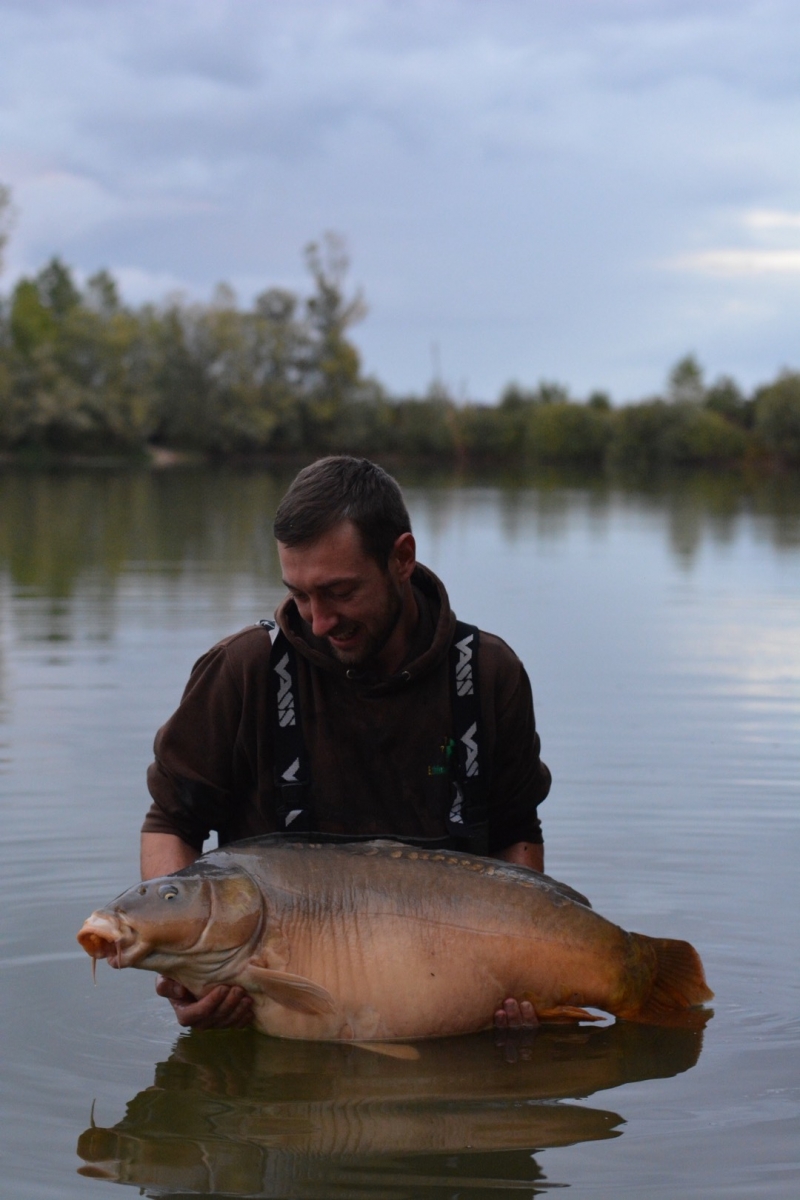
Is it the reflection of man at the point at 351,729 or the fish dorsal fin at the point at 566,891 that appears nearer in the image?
the fish dorsal fin at the point at 566,891

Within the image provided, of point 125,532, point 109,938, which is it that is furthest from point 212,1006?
point 125,532

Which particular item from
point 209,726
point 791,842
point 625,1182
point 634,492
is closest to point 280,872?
point 209,726

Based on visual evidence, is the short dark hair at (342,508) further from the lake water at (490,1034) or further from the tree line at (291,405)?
the tree line at (291,405)

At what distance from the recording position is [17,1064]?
4.94 metres

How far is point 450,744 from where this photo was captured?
495 cm

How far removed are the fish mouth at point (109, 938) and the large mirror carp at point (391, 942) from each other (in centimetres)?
17

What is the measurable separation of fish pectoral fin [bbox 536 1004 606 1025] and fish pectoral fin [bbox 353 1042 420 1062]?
1.28ft

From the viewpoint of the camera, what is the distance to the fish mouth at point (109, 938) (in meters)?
4.10

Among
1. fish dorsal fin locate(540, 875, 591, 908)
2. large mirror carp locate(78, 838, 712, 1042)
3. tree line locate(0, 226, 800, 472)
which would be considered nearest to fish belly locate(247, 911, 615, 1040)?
large mirror carp locate(78, 838, 712, 1042)

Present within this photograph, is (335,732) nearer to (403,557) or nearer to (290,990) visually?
(403,557)

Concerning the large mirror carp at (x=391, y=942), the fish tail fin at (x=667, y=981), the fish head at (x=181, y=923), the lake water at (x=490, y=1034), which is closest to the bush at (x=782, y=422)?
the lake water at (x=490, y=1034)

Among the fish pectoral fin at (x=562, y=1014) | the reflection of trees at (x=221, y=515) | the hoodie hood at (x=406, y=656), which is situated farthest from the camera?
the reflection of trees at (x=221, y=515)

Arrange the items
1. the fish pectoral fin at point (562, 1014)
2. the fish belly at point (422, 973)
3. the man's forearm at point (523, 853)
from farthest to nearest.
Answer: the man's forearm at point (523, 853) → the fish pectoral fin at point (562, 1014) → the fish belly at point (422, 973)

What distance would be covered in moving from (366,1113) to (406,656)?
52.8 inches
